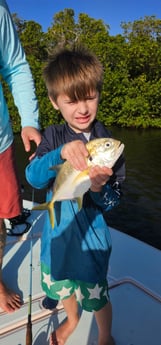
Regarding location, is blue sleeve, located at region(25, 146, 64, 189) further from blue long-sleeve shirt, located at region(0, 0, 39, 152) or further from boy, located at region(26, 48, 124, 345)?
blue long-sleeve shirt, located at region(0, 0, 39, 152)

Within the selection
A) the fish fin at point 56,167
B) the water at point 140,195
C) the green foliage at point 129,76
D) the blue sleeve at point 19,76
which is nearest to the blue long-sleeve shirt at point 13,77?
the blue sleeve at point 19,76

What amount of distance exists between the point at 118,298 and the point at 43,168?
1.51 m

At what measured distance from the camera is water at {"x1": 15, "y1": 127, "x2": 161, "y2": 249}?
7.69 m

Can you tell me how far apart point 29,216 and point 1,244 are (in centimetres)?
171

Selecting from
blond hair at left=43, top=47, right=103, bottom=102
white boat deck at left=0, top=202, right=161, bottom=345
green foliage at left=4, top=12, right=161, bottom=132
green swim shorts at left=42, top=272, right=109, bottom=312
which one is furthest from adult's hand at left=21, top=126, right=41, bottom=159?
green foliage at left=4, top=12, right=161, bottom=132

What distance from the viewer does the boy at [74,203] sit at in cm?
181

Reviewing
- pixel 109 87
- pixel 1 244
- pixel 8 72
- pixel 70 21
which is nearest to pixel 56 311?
pixel 1 244

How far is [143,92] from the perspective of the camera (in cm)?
2402

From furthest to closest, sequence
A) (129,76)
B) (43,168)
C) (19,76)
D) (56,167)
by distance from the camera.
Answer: (129,76) → (19,76) → (43,168) → (56,167)

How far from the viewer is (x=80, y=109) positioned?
1.80m

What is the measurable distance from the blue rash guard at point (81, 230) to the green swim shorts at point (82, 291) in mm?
62

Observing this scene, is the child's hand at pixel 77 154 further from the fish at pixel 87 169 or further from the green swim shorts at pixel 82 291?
the green swim shorts at pixel 82 291

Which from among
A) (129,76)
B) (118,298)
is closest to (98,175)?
(118,298)

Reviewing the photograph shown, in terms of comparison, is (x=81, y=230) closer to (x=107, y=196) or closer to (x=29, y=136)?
(x=107, y=196)
